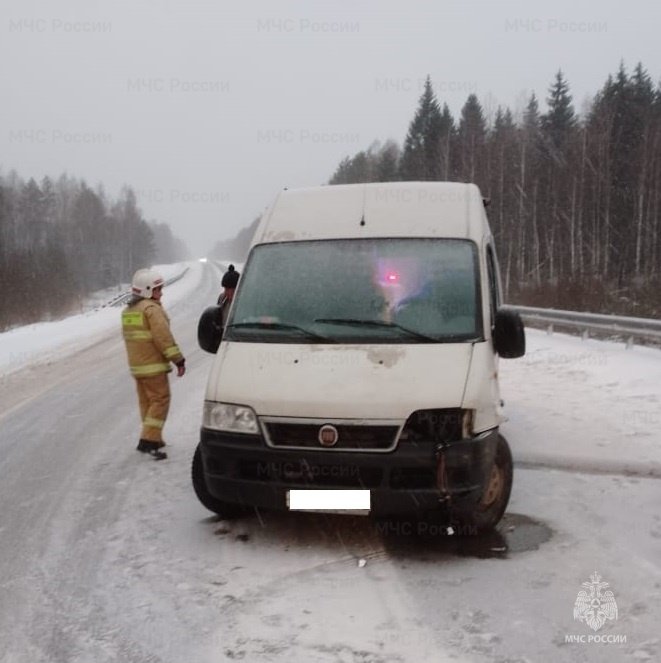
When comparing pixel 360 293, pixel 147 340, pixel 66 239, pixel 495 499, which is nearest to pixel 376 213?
pixel 360 293

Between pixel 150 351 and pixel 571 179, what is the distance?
38587 millimetres

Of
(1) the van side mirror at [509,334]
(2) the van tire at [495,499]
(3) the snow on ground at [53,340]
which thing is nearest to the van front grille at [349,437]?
(2) the van tire at [495,499]

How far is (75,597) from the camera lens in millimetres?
3723

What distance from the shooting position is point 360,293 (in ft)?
16.0

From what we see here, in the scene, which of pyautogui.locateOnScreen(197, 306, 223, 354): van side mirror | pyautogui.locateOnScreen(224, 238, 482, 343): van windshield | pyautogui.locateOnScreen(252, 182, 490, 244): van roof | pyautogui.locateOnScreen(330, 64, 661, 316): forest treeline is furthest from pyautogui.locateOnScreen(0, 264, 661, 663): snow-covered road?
pyautogui.locateOnScreen(330, 64, 661, 316): forest treeline

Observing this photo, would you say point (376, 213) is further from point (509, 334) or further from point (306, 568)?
point (306, 568)

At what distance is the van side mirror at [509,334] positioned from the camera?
4664mm

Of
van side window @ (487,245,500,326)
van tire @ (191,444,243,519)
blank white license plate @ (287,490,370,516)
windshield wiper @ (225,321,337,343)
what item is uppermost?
van side window @ (487,245,500,326)

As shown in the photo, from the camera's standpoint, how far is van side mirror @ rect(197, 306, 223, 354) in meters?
5.32

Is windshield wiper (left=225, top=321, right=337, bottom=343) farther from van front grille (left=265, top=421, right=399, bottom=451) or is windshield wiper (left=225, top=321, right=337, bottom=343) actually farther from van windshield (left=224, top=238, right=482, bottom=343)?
van front grille (left=265, top=421, right=399, bottom=451)

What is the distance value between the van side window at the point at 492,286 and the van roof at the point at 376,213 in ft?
0.73

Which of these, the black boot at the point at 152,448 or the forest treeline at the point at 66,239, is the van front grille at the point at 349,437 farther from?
the forest treeline at the point at 66,239

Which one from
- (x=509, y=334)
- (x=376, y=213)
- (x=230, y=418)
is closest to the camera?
(x=230, y=418)

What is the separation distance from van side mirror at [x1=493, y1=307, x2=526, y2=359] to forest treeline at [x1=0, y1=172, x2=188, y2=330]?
35.3m
